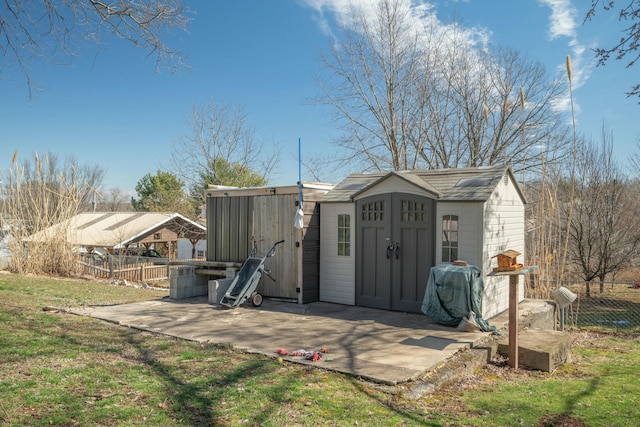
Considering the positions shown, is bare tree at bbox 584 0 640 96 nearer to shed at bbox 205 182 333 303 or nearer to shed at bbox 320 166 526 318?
shed at bbox 320 166 526 318

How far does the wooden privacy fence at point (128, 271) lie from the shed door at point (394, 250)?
35.9 feet

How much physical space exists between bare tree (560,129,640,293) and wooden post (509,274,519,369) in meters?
9.56

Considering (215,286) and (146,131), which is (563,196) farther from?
(146,131)

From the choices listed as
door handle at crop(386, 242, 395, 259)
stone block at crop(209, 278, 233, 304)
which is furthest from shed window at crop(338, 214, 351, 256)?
stone block at crop(209, 278, 233, 304)

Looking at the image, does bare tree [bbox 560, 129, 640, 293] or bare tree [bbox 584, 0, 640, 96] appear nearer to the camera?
bare tree [bbox 584, 0, 640, 96]

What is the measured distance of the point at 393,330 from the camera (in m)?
6.47

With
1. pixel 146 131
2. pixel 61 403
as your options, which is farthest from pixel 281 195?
pixel 146 131

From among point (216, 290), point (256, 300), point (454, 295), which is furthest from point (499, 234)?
point (216, 290)

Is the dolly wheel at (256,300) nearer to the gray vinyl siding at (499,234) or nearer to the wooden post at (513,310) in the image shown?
the gray vinyl siding at (499,234)

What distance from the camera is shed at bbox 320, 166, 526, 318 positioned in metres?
7.13

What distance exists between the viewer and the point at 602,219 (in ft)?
44.7

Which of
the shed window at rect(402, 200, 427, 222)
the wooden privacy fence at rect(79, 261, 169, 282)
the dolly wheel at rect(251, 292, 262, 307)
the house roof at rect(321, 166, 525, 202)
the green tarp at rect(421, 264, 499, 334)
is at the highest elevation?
the house roof at rect(321, 166, 525, 202)

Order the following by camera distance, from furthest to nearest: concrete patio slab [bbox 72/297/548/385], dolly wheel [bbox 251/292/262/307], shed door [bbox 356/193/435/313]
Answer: dolly wheel [bbox 251/292/262/307]
shed door [bbox 356/193/435/313]
concrete patio slab [bbox 72/297/548/385]

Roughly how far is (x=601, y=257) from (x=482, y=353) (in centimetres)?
1049
